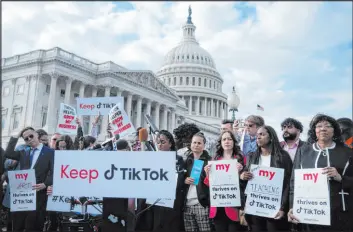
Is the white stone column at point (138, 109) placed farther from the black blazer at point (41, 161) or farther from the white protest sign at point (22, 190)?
the white protest sign at point (22, 190)

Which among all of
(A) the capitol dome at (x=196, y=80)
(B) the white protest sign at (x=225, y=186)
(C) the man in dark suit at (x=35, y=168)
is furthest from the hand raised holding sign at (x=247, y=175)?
(A) the capitol dome at (x=196, y=80)

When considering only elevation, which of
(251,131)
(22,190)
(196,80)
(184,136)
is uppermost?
(196,80)

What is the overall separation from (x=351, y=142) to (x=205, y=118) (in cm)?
8778

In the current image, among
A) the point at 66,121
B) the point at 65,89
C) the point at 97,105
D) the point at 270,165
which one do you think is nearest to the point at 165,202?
the point at 270,165

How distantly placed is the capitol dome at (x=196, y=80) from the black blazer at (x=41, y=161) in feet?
278

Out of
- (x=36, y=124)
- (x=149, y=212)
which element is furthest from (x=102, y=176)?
(x=36, y=124)

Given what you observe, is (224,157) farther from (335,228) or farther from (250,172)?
(335,228)

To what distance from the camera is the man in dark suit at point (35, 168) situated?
6.51 meters

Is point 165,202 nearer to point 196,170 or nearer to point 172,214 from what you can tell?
point 172,214

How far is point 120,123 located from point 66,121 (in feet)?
8.94

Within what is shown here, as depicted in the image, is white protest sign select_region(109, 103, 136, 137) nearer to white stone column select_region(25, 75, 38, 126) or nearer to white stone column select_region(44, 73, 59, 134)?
white stone column select_region(44, 73, 59, 134)

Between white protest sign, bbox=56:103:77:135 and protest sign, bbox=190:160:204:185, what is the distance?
5733 millimetres

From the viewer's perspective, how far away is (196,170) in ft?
18.7

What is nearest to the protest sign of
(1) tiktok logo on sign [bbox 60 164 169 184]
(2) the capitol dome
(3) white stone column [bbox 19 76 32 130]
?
(1) tiktok logo on sign [bbox 60 164 169 184]
